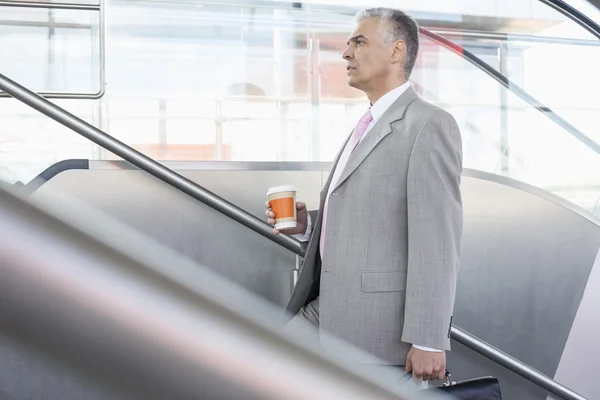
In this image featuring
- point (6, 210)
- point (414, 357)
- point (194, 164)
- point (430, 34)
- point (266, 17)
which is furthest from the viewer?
point (430, 34)

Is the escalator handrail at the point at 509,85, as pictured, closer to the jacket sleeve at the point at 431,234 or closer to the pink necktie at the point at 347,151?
the pink necktie at the point at 347,151

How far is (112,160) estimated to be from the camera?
2643 mm

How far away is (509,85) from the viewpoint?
3406mm

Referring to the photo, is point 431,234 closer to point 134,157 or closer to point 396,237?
point 396,237

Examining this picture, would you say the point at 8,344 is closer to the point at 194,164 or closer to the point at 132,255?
the point at 132,255

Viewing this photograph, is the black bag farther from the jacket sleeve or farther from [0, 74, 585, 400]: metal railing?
[0, 74, 585, 400]: metal railing

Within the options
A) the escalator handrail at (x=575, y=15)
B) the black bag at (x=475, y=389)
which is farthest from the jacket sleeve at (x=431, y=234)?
the escalator handrail at (x=575, y=15)

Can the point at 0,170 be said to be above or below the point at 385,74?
below

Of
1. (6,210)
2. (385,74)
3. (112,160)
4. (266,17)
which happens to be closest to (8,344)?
(6,210)

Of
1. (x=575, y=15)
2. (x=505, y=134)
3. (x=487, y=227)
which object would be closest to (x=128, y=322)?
(x=487, y=227)

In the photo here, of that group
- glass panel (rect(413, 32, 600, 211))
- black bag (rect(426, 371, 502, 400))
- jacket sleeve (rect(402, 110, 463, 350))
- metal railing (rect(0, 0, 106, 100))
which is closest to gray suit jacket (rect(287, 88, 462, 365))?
jacket sleeve (rect(402, 110, 463, 350))

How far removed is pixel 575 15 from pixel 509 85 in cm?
44

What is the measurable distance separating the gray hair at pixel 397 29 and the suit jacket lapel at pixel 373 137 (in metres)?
0.16

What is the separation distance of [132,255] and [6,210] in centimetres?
5
